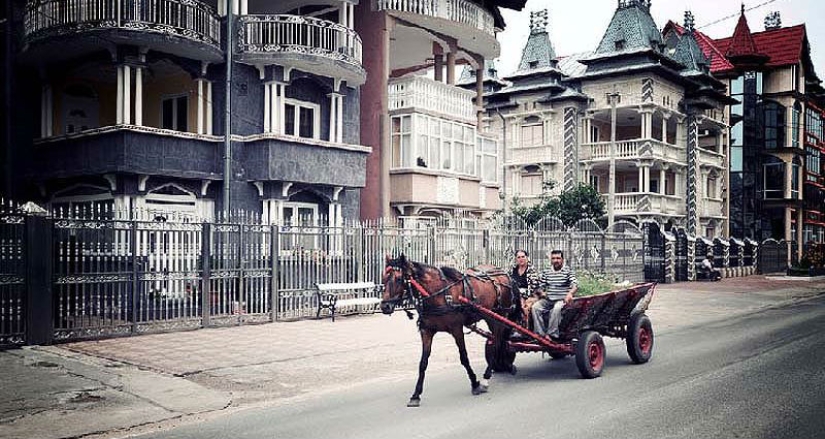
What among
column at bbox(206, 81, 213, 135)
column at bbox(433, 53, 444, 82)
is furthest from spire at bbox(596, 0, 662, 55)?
column at bbox(206, 81, 213, 135)

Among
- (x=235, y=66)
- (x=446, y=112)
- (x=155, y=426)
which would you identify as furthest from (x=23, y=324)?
(x=446, y=112)

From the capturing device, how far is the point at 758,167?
56312 millimetres

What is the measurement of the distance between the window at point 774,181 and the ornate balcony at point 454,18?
3587cm

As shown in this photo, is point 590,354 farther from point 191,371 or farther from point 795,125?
point 795,125

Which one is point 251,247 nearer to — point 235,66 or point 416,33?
point 235,66

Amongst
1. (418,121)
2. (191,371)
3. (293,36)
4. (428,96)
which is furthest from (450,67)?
(191,371)

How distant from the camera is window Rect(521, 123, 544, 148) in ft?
147

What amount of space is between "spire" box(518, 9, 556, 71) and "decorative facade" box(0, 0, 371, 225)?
23.1m

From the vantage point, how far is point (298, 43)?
22062mm

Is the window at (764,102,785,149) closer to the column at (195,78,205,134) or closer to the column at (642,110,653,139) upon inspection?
the column at (642,110,653,139)

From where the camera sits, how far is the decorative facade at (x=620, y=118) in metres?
41.8

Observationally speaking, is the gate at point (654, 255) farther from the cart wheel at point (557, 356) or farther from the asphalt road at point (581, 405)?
the cart wheel at point (557, 356)

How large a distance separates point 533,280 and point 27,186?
18320mm

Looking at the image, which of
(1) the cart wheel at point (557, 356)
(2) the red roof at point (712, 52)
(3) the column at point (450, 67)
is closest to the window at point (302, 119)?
(3) the column at point (450, 67)
